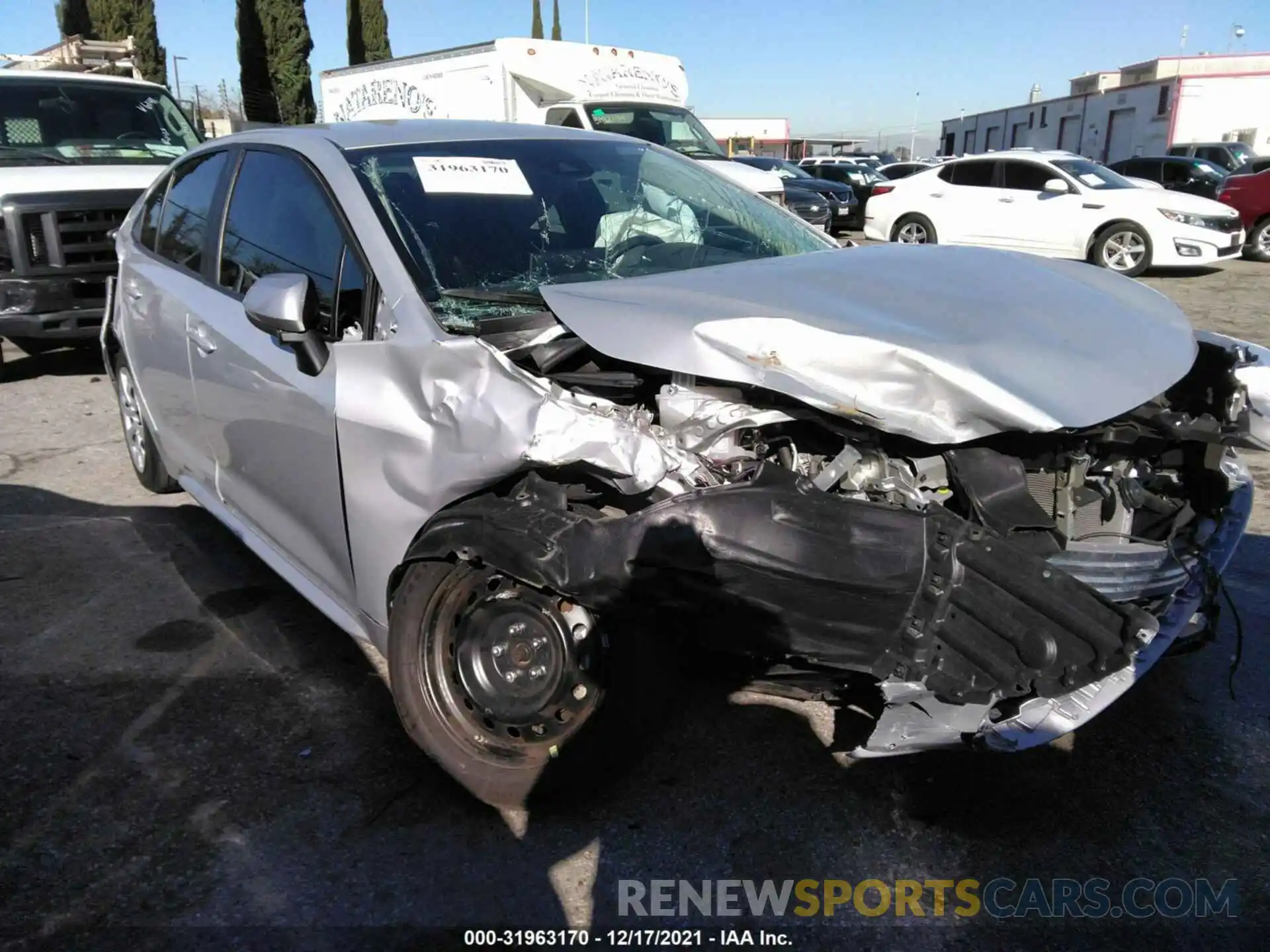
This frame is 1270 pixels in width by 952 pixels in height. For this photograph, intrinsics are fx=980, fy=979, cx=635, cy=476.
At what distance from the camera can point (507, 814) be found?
8.77ft

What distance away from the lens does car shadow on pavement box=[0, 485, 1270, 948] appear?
2.38 meters

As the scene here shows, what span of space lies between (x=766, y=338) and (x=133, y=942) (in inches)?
79.6

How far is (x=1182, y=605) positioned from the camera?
8.09 ft

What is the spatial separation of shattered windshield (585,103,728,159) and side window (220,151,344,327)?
9736 millimetres

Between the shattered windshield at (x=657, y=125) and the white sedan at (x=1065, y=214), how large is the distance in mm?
3719

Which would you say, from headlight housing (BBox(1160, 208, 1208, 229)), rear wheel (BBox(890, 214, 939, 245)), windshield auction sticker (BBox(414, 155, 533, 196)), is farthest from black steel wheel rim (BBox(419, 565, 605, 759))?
rear wheel (BBox(890, 214, 939, 245))

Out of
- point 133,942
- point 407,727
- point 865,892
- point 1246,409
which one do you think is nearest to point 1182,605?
point 1246,409

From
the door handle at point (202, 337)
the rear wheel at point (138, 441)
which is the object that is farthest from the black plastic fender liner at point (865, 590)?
the rear wheel at point (138, 441)

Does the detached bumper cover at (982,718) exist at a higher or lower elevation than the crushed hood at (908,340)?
lower

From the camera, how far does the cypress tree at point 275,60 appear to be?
1233 inches

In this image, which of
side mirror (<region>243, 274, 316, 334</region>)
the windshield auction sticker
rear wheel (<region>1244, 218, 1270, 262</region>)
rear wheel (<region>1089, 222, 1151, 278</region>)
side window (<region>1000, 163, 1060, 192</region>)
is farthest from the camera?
rear wheel (<region>1244, 218, 1270, 262</region>)

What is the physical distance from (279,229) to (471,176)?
2.27ft

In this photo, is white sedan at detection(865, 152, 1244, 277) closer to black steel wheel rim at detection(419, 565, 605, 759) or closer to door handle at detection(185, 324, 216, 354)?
door handle at detection(185, 324, 216, 354)

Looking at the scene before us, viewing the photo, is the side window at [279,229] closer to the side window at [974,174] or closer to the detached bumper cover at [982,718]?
the detached bumper cover at [982,718]
